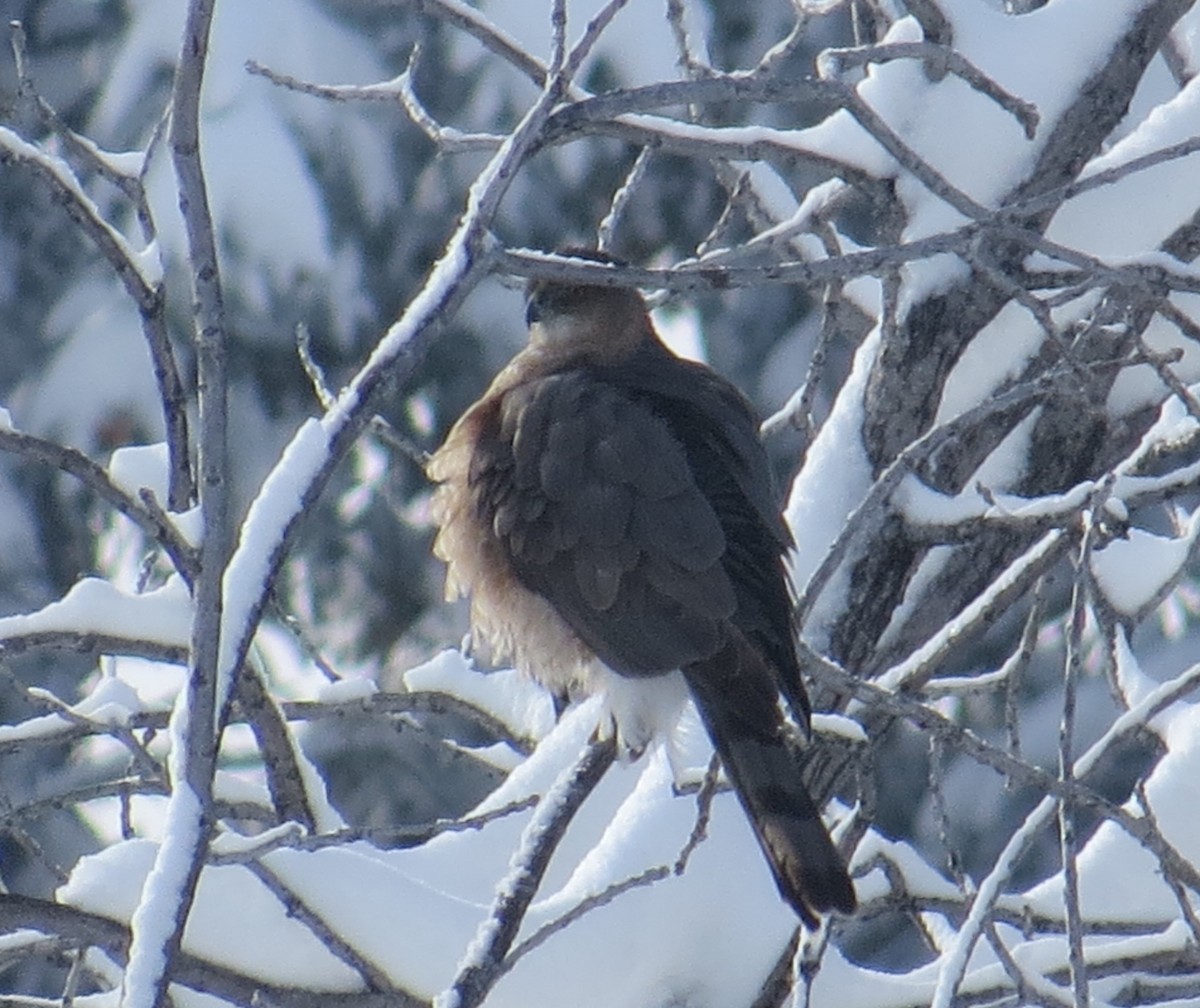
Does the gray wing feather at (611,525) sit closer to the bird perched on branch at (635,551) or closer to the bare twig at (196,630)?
the bird perched on branch at (635,551)

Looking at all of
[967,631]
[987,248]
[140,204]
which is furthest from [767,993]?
[140,204]

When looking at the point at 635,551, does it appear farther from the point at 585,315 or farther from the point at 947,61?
the point at 585,315

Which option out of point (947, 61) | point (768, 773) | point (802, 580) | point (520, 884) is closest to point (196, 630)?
point (520, 884)

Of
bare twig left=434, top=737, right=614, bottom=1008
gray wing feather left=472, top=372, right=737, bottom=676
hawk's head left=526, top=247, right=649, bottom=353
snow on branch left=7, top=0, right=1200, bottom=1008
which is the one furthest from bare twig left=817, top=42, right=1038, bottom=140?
hawk's head left=526, top=247, right=649, bottom=353

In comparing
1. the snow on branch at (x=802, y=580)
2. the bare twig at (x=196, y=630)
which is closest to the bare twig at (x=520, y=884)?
the snow on branch at (x=802, y=580)

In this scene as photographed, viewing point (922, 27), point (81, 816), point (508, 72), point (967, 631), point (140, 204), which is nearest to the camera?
point (140, 204)

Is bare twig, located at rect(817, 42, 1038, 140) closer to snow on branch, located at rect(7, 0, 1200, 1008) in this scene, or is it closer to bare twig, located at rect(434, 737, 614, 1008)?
snow on branch, located at rect(7, 0, 1200, 1008)

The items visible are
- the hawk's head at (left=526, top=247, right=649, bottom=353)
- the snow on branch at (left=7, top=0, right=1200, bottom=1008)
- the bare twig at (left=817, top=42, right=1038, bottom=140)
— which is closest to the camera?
the snow on branch at (left=7, top=0, right=1200, bottom=1008)

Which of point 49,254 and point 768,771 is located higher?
point 49,254

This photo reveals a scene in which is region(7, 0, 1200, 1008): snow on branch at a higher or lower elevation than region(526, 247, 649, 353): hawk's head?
lower

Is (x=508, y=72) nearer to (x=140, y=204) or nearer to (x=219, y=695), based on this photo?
(x=140, y=204)

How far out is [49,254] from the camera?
374 inches

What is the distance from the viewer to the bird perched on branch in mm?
2486

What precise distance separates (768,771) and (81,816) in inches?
283
